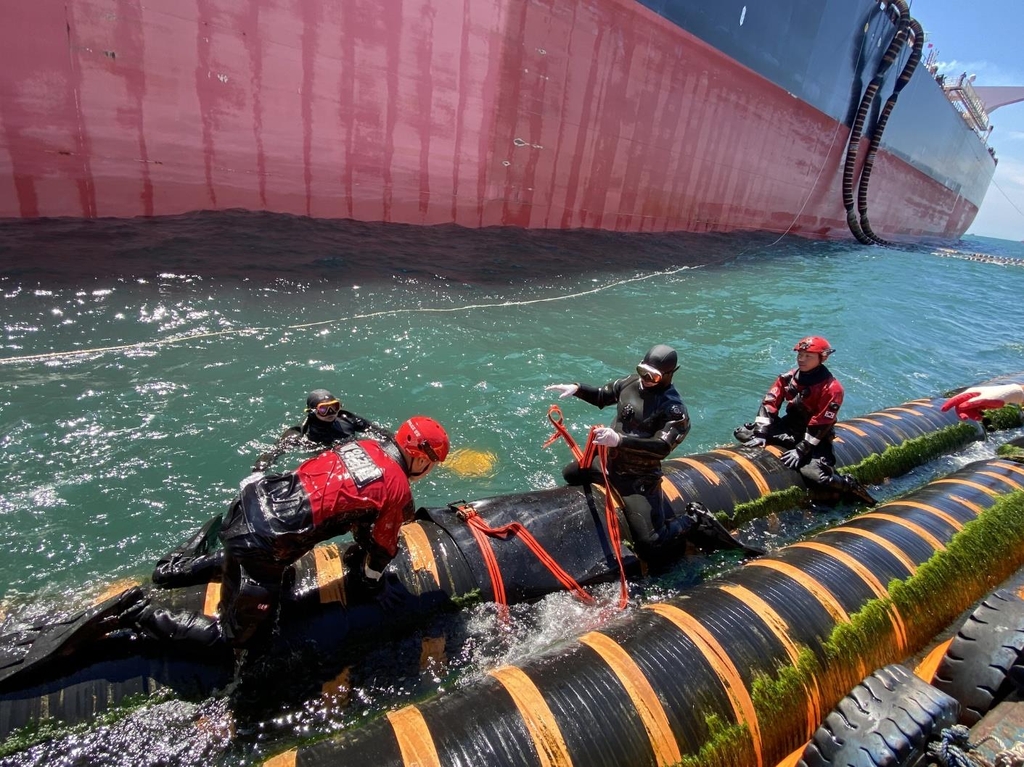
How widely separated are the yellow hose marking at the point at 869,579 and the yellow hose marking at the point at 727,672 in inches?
55.0

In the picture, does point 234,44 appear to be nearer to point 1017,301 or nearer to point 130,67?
point 130,67

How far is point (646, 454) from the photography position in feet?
14.1

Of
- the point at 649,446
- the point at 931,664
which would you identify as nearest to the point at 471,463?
the point at 649,446

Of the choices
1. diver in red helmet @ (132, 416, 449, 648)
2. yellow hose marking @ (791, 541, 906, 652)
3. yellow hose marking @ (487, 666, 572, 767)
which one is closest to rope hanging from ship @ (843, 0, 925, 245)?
yellow hose marking @ (791, 541, 906, 652)

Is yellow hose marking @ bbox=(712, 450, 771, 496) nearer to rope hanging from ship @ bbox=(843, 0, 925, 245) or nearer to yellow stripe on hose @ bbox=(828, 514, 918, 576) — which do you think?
yellow stripe on hose @ bbox=(828, 514, 918, 576)

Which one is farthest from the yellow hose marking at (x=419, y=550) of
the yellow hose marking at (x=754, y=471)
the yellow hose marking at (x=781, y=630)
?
the yellow hose marking at (x=754, y=471)

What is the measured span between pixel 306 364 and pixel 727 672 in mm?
5739

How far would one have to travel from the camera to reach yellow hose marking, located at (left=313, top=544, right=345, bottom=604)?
3338 mm

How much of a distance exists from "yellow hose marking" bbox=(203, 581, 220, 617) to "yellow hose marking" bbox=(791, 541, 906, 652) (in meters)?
3.93

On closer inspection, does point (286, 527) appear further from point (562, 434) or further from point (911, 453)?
point (911, 453)

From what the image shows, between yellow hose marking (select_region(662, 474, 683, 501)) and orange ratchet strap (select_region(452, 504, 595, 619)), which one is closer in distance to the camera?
orange ratchet strap (select_region(452, 504, 595, 619))

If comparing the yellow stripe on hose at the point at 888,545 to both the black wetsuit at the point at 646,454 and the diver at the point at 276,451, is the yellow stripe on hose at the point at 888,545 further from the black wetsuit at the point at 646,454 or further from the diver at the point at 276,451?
the diver at the point at 276,451

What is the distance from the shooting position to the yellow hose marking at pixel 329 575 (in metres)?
3.34

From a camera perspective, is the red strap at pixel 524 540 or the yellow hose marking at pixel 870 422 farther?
the yellow hose marking at pixel 870 422
